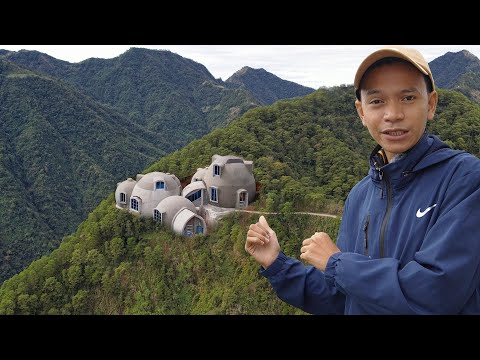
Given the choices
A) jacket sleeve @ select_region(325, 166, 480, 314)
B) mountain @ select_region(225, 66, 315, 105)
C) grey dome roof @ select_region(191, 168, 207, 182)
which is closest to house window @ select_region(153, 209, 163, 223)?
grey dome roof @ select_region(191, 168, 207, 182)

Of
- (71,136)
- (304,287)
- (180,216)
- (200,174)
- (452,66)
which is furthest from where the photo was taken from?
(452,66)

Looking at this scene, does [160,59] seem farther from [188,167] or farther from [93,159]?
[188,167]

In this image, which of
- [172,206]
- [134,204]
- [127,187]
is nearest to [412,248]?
[172,206]

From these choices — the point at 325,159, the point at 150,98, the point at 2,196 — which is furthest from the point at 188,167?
the point at 150,98

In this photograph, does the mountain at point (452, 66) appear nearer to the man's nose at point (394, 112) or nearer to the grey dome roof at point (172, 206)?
the grey dome roof at point (172, 206)

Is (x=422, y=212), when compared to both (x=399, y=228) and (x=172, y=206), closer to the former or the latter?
(x=399, y=228)

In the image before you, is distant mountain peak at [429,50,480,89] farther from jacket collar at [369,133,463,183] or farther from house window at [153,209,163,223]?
jacket collar at [369,133,463,183]
